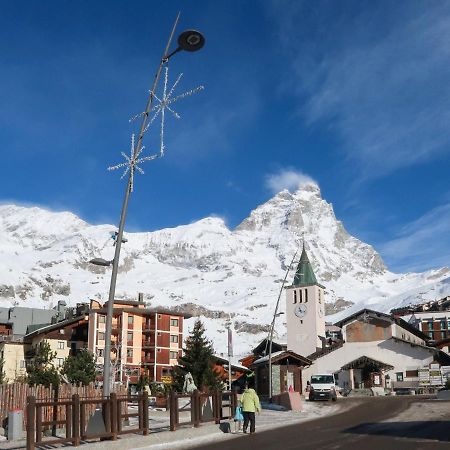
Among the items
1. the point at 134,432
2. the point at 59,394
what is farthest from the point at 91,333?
the point at 134,432

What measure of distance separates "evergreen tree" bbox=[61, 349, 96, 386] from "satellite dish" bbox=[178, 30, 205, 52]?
1643 inches

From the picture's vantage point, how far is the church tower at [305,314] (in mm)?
93125

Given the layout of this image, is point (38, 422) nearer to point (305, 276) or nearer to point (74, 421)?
point (74, 421)

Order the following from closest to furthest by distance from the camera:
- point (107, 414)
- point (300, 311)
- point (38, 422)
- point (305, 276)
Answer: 1. point (38, 422)
2. point (107, 414)
3. point (300, 311)
4. point (305, 276)

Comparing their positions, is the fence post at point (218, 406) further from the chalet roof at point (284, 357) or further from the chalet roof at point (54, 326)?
the chalet roof at point (54, 326)

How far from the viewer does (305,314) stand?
314 ft

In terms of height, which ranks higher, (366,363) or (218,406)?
(366,363)

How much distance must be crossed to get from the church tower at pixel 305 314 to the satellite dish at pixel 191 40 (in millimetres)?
79127

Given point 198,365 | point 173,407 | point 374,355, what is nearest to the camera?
point 173,407

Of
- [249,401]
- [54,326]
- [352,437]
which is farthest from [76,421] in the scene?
[54,326]

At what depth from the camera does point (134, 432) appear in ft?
56.4

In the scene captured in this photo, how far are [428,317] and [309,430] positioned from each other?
10998cm

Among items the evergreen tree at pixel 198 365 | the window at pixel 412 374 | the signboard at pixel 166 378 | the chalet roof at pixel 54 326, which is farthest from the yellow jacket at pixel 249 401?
the chalet roof at pixel 54 326

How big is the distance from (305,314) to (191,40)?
84.4 metres
